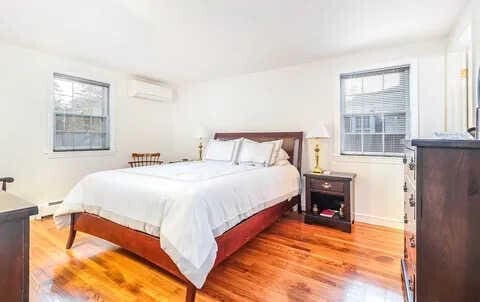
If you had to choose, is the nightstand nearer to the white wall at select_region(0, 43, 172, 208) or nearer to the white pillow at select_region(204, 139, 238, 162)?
the white pillow at select_region(204, 139, 238, 162)

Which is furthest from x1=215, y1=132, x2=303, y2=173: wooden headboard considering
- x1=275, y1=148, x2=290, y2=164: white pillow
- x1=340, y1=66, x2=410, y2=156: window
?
x1=340, y1=66, x2=410, y2=156: window

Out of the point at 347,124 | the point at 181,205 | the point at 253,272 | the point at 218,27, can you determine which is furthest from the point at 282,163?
the point at 181,205

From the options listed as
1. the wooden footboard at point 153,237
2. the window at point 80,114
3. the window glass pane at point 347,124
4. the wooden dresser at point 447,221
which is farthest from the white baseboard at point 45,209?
the window glass pane at point 347,124

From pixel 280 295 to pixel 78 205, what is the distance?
6.57ft

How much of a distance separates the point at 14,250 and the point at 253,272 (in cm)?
172

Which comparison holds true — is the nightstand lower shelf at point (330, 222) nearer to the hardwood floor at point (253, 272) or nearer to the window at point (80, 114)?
the hardwood floor at point (253, 272)

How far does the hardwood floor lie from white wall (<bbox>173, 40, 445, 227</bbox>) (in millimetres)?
663

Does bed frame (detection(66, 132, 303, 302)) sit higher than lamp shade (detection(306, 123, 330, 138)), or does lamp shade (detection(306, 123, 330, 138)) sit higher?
lamp shade (detection(306, 123, 330, 138))

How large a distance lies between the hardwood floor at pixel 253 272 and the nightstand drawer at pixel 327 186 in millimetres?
576

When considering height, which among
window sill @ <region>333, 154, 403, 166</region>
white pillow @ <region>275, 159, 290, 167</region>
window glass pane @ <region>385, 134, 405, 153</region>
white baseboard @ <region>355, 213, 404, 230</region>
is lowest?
white baseboard @ <region>355, 213, 404, 230</region>

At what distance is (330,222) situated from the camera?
3076mm

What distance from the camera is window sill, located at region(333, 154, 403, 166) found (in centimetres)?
305

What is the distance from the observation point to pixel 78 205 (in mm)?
2375

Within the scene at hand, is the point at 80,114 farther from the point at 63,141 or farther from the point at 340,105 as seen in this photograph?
the point at 340,105
